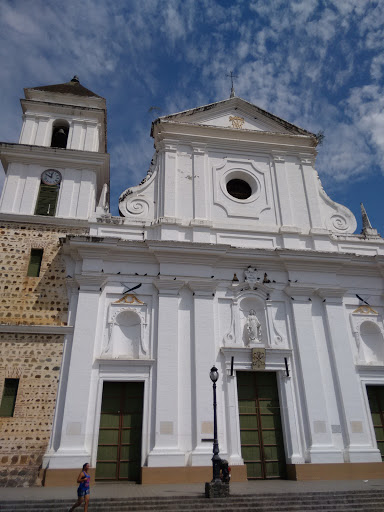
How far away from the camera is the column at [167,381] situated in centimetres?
1102

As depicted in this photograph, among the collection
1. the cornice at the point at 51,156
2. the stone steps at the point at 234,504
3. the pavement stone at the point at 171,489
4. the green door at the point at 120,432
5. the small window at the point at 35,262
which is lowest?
the stone steps at the point at 234,504

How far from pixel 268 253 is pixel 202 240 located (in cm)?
227

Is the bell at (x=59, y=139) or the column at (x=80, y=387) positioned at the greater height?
the bell at (x=59, y=139)

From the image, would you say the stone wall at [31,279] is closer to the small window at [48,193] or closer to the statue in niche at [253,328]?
the small window at [48,193]

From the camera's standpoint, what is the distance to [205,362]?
12266mm

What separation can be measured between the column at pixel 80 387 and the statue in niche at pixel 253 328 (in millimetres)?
4725

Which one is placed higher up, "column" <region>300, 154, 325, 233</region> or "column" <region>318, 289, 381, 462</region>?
"column" <region>300, 154, 325, 233</region>

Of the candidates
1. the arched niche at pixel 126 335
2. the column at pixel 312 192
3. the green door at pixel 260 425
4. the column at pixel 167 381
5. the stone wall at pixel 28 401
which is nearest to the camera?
the stone wall at pixel 28 401

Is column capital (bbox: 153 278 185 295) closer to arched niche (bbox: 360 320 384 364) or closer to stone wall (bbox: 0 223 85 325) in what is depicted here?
stone wall (bbox: 0 223 85 325)

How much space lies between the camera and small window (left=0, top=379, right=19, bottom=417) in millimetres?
11133

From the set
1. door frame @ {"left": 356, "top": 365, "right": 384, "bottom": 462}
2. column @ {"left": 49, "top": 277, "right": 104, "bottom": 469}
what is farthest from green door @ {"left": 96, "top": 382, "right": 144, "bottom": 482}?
door frame @ {"left": 356, "top": 365, "right": 384, "bottom": 462}

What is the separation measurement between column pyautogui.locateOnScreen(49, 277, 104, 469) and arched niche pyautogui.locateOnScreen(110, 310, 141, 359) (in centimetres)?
69

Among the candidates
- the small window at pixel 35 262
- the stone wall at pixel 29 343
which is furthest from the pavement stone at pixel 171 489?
the small window at pixel 35 262

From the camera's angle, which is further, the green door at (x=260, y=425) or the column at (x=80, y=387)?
the green door at (x=260, y=425)
